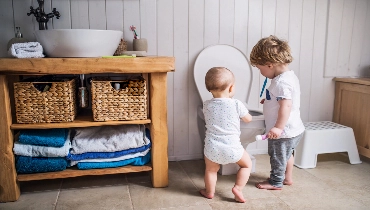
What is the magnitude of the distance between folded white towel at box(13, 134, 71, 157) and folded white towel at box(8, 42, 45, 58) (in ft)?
1.56

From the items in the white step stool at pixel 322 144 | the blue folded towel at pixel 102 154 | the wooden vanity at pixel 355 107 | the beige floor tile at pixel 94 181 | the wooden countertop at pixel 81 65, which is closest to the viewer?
the wooden countertop at pixel 81 65

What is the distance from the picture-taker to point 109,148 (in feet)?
6.04

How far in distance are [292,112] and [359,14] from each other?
1290 mm

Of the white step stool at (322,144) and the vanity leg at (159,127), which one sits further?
the white step stool at (322,144)

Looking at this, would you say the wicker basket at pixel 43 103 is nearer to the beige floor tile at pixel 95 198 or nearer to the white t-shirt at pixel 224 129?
the beige floor tile at pixel 95 198

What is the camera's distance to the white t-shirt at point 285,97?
1.75 meters

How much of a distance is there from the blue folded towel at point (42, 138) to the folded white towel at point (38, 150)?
0.02 meters

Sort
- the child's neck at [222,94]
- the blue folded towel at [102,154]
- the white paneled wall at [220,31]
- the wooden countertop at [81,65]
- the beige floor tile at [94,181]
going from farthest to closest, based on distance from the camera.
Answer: the white paneled wall at [220,31] → the beige floor tile at [94,181] → the blue folded towel at [102,154] → the child's neck at [222,94] → the wooden countertop at [81,65]

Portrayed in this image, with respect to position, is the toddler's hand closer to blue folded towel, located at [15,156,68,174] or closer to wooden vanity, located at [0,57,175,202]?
wooden vanity, located at [0,57,175,202]

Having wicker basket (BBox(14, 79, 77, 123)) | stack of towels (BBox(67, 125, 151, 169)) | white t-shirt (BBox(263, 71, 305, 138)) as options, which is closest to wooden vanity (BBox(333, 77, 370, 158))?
white t-shirt (BBox(263, 71, 305, 138))

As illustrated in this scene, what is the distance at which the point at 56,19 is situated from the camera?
204 centimetres

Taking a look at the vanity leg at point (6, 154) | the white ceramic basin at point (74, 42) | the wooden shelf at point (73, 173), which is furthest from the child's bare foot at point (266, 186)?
the vanity leg at point (6, 154)

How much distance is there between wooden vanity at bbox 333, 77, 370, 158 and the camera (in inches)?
92.2

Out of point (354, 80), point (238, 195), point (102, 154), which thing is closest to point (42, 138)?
point (102, 154)
